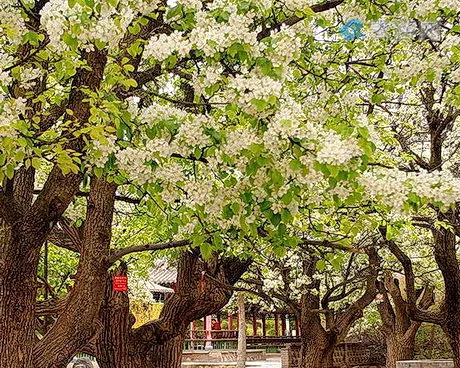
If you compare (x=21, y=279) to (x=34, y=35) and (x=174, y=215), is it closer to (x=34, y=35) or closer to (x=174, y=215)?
(x=174, y=215)

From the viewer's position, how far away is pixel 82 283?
5.83 metres

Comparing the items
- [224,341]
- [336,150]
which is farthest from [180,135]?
[224,341]

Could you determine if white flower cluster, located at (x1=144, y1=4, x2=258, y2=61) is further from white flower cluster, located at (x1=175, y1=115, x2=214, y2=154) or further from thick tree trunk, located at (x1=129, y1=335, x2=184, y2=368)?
thick tree trunk, located at (x1=129, y1=335, x2=184, y2=368)

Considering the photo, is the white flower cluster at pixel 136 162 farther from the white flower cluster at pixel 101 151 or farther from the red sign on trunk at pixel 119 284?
the red sign on trunk at pixel 119 284

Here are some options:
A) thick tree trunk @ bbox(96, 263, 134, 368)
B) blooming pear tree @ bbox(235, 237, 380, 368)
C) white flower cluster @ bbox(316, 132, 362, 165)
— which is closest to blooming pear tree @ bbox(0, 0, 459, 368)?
white flower cluster @ bbox(316, 132, 362, 165)

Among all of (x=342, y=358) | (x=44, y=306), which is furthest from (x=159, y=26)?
(x=342, y=358)

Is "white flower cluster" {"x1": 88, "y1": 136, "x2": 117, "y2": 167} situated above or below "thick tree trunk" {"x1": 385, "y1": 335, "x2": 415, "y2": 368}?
above

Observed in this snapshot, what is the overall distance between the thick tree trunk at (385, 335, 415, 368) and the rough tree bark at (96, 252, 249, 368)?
367 inches

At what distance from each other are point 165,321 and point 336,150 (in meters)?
6.18

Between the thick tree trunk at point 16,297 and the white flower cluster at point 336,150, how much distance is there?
2458mm

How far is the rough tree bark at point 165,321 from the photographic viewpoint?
9039 mm

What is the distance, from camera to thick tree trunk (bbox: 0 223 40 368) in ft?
16.7

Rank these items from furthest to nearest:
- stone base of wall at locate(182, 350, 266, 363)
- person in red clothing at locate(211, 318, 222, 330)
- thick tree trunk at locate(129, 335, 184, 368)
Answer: person in red clothing at locate(211, 318, 222, 330) → stone base of wall at locate(182, 350, 266, 363) → thick tree trunk at locate(129, 335, 184, 368)

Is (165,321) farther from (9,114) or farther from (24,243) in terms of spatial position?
(9,114)
